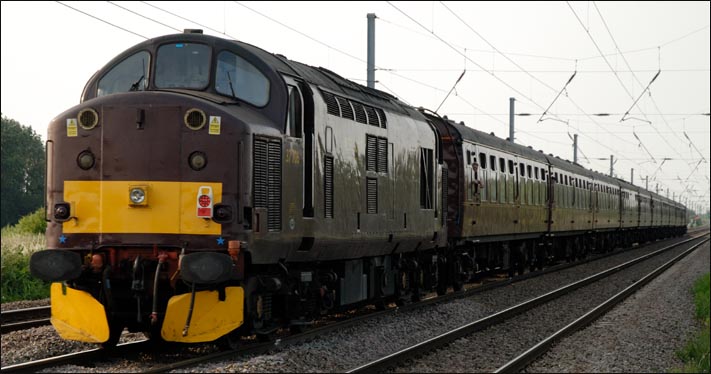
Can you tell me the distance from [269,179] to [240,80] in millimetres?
1329

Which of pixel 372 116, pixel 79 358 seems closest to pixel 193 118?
pixel 79 358

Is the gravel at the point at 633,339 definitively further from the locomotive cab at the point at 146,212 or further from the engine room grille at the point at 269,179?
the locomotive cab at the point at 146,212

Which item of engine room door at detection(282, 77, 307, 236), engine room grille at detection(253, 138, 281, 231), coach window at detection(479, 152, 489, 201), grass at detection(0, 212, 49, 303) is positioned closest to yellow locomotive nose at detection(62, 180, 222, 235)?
engine room grille at detection(253, 138, 281, 231)

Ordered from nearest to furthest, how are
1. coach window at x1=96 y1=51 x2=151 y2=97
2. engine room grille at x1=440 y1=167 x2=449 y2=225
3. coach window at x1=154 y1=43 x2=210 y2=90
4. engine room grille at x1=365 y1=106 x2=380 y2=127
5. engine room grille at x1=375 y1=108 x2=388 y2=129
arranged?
coach window at x1=154 y1=43 x2=210 y2=90 < coach window at x1=96 y1=51 x2=151 y2=97 < engine room grille at x1=365 y1=106 x2=380 y2=127 < engine room grille at x1=375 y1=108 x2=388 y2=129 < engine room grille at x1=440 y1=167 x2=449 y2=225

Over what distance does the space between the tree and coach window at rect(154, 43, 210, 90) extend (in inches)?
2528

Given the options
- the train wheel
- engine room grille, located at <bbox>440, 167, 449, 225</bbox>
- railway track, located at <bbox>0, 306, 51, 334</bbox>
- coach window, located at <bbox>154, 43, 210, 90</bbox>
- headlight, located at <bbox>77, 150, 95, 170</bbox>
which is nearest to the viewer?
headlight, located at <bbox>77, 150, 95, 170</bbox>

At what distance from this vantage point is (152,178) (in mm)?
10172

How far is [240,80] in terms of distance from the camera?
11.1m

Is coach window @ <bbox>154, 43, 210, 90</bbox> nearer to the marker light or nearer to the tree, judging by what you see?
the marker light

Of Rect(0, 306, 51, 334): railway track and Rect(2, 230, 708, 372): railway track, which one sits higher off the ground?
Rect(2, 230, 708, 372): railway track

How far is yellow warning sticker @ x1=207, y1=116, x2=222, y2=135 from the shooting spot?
10180mm

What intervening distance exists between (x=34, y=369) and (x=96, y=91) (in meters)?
3.64

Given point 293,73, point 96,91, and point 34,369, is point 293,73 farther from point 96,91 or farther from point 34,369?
point 34,369

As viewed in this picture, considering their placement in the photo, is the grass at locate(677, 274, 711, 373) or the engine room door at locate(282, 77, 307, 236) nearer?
the grass at locate(677, 274, 711, 373)
